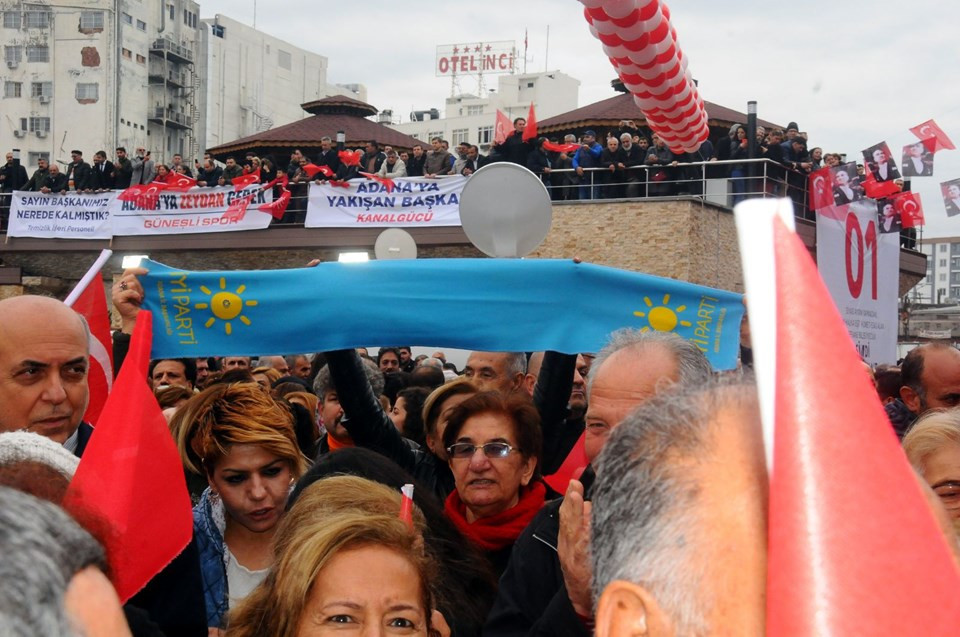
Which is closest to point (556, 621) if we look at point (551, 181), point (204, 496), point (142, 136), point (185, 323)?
point (204, 496)

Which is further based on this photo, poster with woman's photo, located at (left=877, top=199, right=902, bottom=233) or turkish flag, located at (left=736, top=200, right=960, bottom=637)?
poster with woman's photo, located at (left=877, top=199, right=902, bottom=233)

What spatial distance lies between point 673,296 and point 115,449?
255cm

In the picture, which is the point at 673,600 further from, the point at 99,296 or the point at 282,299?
the point at 99,296

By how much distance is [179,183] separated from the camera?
21.7m

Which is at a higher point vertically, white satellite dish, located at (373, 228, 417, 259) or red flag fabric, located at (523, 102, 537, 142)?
red flag fabric, located at (523, 102, 537, 142)

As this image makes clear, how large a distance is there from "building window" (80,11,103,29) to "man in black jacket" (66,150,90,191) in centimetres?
2695

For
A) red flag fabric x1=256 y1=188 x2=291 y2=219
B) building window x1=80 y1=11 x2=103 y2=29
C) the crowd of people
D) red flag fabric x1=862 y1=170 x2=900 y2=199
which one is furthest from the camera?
building window x1=80 y1=11 x2=103 y2=29

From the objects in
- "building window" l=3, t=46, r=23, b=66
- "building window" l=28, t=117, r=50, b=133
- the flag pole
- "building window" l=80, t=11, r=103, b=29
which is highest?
"building window" l=80, t=11, r=103, b=29

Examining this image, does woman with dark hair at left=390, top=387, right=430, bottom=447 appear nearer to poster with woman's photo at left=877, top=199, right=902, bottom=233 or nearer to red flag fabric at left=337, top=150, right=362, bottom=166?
poster with woman's photo at left=877, top=199, right=902, bottom=233

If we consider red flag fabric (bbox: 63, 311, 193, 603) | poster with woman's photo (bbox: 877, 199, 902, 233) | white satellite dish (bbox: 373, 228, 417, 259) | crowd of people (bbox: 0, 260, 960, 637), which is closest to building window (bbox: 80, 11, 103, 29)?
poster with woman's photo (bbox: 877, 199, 902, 233)

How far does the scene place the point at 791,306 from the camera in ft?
3.43

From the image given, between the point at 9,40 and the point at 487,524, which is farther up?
the point at 9,40

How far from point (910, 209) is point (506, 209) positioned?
1476 centimetres

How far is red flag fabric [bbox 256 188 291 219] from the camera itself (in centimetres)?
2092
